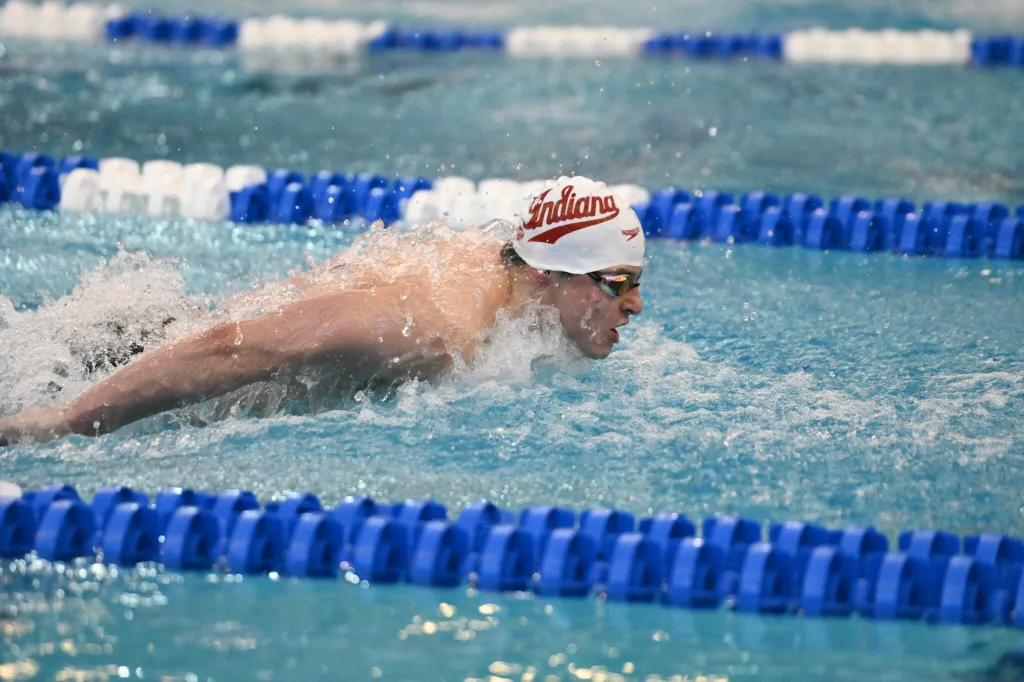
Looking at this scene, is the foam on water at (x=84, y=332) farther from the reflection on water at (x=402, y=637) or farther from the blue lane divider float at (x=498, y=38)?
the blue lane divider float at (x=498, y=38)

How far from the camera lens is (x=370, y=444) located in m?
3.29

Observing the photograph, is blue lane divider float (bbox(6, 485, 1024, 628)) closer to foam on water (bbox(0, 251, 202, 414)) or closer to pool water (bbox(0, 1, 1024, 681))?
pool water (bbox(0, 1, 1024, 681))

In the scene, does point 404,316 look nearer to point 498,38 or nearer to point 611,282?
point 611,282

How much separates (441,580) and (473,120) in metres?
5.03

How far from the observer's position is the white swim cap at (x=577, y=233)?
11.4ft

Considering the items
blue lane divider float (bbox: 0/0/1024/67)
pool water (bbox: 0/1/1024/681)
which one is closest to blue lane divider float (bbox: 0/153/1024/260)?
pool water (bbox: 0/1/1024/681)

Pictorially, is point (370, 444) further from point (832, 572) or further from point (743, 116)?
point (743, 116)

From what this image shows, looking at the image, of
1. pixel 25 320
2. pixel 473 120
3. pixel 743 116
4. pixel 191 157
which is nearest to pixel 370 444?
pixel 25 320

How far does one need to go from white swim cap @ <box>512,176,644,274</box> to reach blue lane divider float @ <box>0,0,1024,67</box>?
5.77 meters

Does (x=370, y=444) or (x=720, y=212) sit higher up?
(x=720, y=212)

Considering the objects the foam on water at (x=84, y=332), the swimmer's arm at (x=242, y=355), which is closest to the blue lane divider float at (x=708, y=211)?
the foam on water at (x=84, y=332)

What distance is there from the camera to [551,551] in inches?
107

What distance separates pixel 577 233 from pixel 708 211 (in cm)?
220

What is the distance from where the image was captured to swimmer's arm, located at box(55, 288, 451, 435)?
3.06 m
